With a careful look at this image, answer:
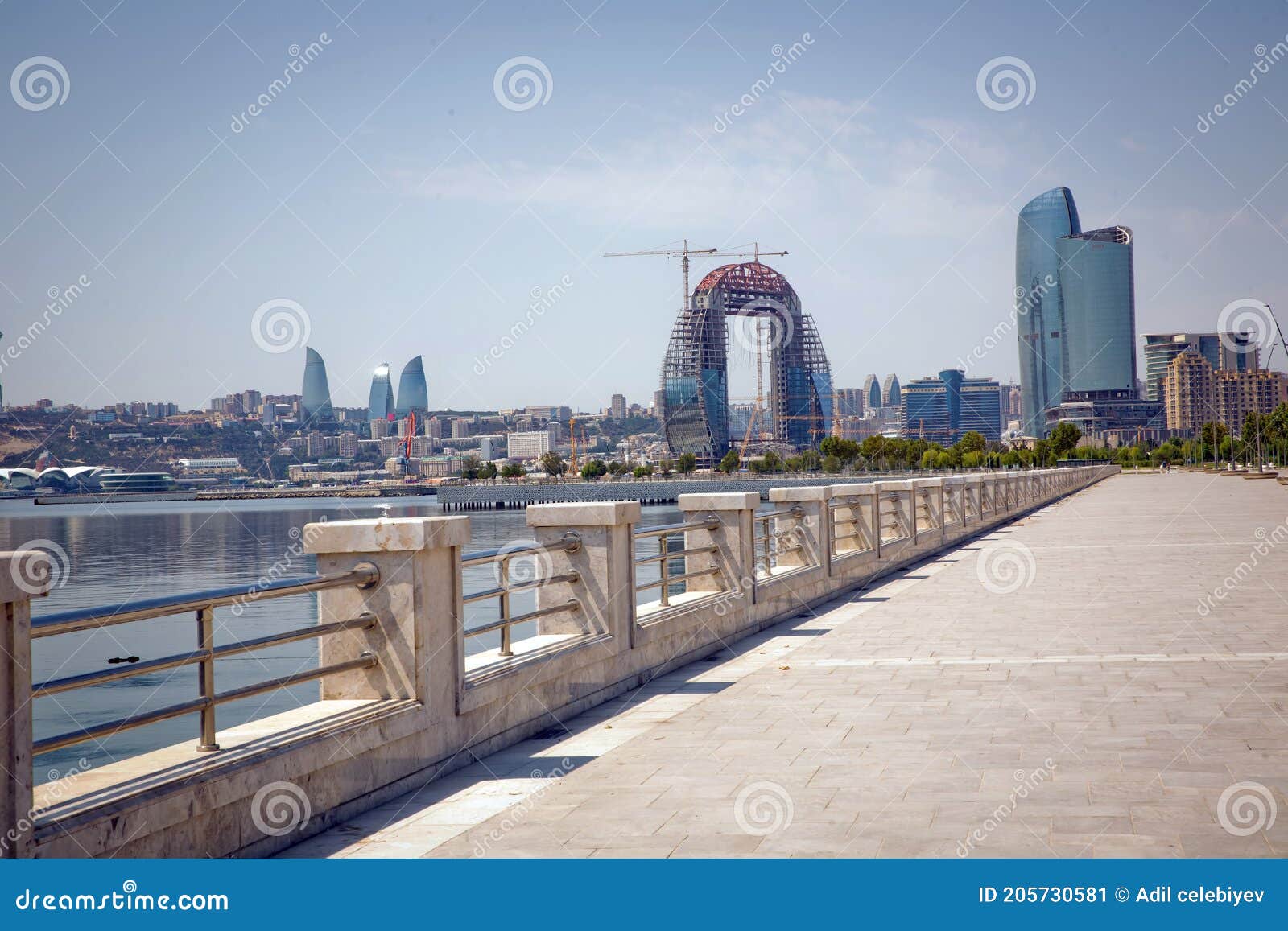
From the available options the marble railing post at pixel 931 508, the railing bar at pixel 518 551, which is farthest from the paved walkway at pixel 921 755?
the marble railing post at pixel 931 508

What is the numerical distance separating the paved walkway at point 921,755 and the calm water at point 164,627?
10.8ft

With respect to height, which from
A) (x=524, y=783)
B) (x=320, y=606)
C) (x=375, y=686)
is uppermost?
(x=320, y=606)

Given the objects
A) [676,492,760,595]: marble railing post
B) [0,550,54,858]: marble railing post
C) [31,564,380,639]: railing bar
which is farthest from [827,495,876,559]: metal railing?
[0,550,54,858]: marble railing post

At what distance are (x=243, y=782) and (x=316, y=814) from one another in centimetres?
65

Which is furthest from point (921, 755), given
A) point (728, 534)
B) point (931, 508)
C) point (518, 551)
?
point (931, 508)

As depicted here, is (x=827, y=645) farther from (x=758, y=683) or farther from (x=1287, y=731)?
(x=1287, y=731)

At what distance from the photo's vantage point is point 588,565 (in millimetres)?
9477

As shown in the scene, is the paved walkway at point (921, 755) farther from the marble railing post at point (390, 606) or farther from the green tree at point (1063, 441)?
the green tree at point (1063, 441)

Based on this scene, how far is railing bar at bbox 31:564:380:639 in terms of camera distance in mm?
4645

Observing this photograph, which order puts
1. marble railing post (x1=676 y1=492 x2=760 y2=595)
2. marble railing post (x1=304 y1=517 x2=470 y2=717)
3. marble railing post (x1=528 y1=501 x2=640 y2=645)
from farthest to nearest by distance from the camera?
marble railing post (x1=676 y1=492 x2=760 y2=595), marble railing post (x1=528 y1=501 x2=640 y2=645), marble railing post (x1=304 y1=517 x2=470 y2=717)

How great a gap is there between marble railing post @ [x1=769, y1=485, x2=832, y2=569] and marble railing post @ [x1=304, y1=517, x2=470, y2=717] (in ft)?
31.3

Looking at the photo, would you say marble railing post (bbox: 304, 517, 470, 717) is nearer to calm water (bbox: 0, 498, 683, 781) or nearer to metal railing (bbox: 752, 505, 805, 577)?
calm water (bbox: 0, 498, 683, 781)

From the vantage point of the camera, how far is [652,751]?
24.4ft

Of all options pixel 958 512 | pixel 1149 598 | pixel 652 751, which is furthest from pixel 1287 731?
pixel 958 512
